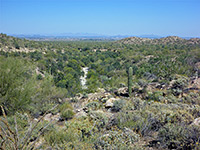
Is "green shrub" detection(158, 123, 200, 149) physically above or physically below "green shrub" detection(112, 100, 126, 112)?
above

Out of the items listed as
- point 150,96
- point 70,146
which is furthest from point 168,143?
point 150,96

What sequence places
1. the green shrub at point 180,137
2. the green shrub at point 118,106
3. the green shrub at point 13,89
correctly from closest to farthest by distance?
the green shrub at point 180,137 < the green shrub at point 13,89 < the green shrub at point 118,106

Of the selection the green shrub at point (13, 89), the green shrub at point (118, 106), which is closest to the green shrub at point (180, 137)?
the green shrub at point (118, 106)

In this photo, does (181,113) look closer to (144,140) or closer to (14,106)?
(144,140)

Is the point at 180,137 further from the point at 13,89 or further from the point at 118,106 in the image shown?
the point at 13,89

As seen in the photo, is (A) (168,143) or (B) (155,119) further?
(B) (155,119)

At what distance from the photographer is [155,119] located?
19.8 feet

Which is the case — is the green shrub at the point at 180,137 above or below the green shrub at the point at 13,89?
below

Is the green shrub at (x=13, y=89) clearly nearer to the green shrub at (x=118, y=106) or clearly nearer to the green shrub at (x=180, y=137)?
the green shrub at (x=118, y=106)

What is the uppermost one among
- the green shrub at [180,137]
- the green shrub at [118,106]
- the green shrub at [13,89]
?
the green shrub at [13,89]

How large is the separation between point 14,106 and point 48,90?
11.8ft

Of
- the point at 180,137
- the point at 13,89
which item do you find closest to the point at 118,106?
the point at 180,137

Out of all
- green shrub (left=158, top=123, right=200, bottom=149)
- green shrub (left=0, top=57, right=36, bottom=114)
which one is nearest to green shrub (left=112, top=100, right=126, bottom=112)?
green shrub (left=158, top=123, right=200, bottom=149)

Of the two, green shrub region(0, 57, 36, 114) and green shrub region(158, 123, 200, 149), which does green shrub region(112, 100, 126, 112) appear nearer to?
green shrub region(158, 123, 200, 149)
